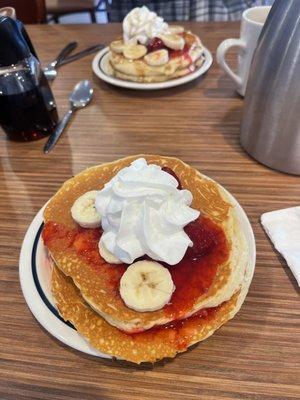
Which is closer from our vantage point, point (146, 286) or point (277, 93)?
point (146, 286)

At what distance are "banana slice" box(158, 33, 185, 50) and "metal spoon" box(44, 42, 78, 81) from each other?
0.43 metres

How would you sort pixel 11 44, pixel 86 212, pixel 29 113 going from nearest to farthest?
pixel 86 212 → pixel 11 44 → pixel 29 113

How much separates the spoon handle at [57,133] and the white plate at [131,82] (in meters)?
0.21

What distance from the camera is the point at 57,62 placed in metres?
1.46

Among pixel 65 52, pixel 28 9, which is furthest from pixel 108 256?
pixel 28 9

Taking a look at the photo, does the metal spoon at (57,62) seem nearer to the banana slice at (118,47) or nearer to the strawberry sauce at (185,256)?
the banana slice at (118,47)

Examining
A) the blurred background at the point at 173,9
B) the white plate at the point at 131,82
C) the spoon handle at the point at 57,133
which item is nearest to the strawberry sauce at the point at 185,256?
the spoon handle at the point at 57,133

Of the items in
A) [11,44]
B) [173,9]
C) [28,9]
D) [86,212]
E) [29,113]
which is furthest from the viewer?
[28,9]

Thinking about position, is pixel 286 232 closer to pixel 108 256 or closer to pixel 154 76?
pixel 108 256

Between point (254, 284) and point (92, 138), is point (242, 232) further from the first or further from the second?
point (92, 138)

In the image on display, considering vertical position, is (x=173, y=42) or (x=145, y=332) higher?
(x=173, y=42)

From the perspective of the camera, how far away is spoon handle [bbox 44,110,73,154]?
1.08 metres

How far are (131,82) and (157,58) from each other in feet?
0.39

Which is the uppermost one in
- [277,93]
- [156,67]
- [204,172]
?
[277,93]
